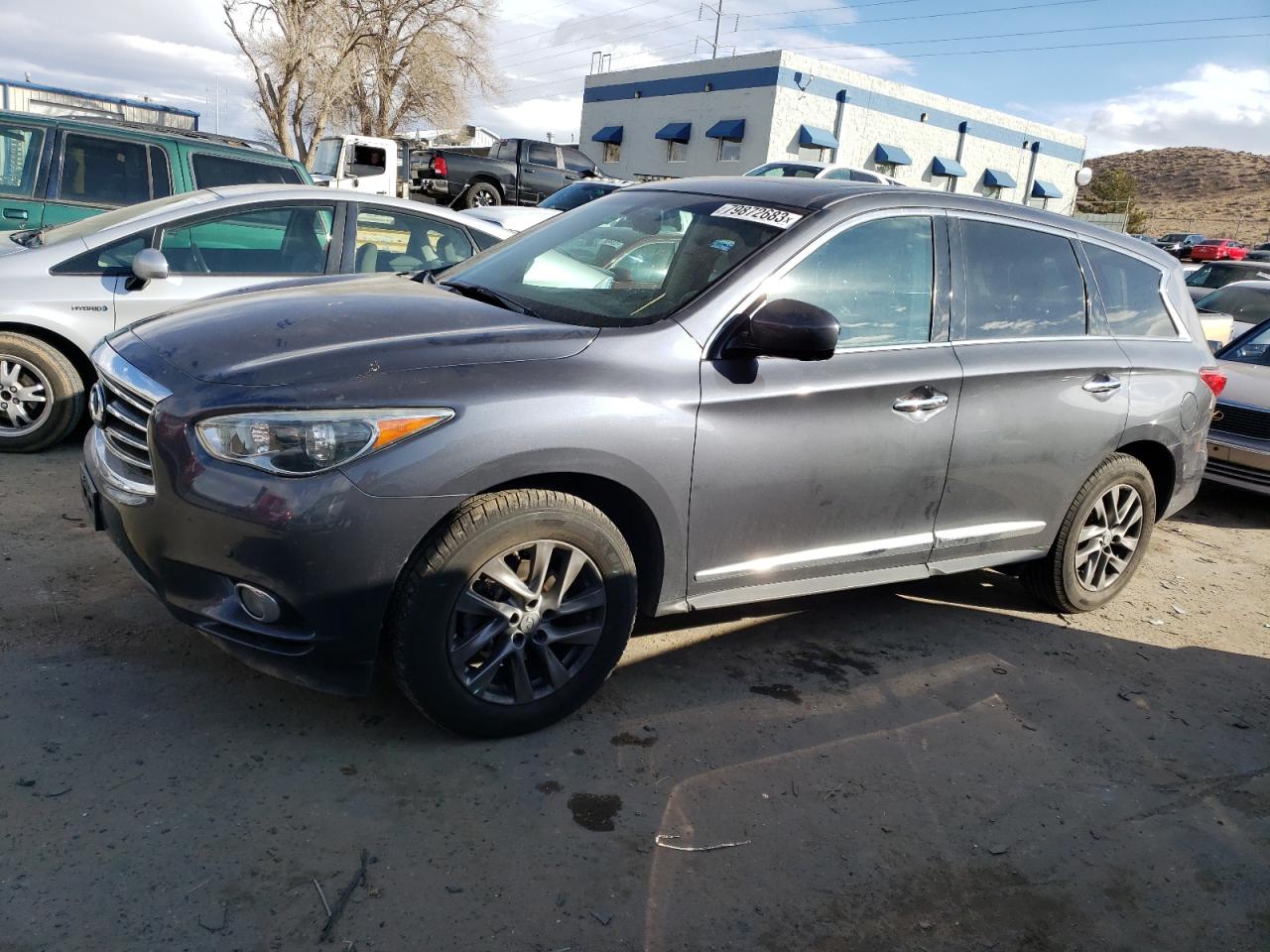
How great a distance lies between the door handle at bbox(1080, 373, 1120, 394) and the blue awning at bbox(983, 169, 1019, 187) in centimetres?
4574

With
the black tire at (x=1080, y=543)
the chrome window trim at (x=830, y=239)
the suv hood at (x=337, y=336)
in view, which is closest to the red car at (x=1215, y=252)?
the black tire at (x=1080, y=543)

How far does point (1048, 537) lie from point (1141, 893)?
1.91m

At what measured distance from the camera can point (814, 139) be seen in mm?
38250

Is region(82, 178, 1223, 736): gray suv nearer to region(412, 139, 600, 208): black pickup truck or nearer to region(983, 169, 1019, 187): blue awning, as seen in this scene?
region(412, 139, 600, 208): black pickup truck

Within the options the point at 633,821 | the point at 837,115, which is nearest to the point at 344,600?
the point at 633,821

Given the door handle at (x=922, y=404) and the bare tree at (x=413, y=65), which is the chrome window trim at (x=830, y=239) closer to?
the door handle at (x=922, y=404)

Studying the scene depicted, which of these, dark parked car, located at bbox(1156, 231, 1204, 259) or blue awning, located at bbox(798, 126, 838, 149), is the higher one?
blue awning, located at bbox(798, 126, 838, 149)

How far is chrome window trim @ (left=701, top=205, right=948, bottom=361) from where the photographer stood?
3.36 m

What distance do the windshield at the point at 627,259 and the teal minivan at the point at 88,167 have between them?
12.7 ft

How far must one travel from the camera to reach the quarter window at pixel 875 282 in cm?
358

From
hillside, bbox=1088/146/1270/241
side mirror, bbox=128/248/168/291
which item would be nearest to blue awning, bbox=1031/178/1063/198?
hillside, bbox=1088/146/1270/241

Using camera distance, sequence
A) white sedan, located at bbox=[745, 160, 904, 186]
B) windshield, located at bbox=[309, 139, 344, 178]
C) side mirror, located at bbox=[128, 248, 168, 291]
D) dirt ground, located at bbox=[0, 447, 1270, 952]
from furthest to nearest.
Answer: windshield, located at bbox=[309, 139, 344, 178]
white sedan, located at bbox=[745, 160, 904, 186]
side mirror, located at bbox=[128, 248, 168, 291]
dirt ground, located at bbox=[0, 447, 1270, 952]

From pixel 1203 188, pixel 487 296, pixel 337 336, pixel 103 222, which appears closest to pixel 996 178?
pixel 103 222

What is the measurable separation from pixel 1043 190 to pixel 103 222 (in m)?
49.5
